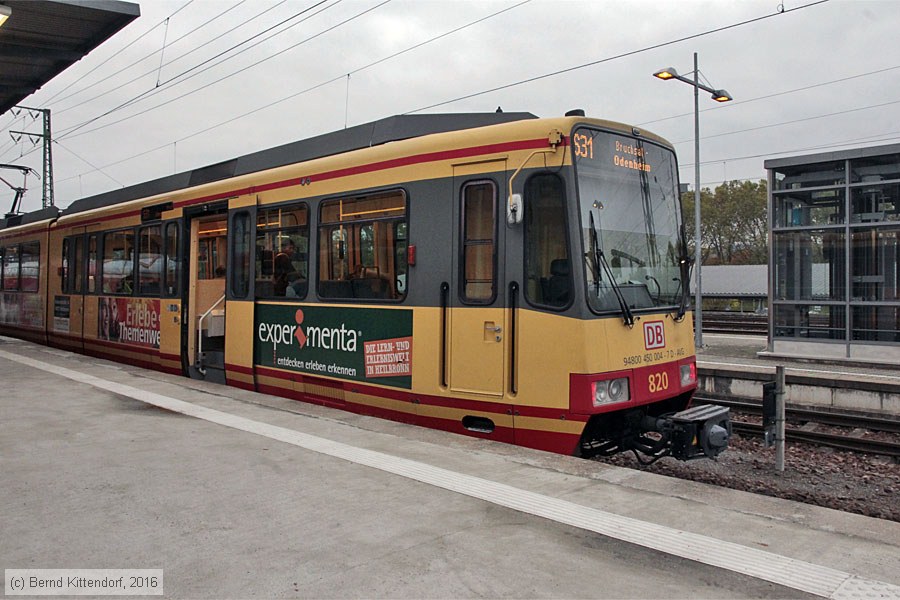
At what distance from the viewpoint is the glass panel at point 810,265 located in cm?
1426

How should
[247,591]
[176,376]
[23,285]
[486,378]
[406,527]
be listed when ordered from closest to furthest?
[247,591] < [406,527] < [486,378] < [176,376] < [23,285]

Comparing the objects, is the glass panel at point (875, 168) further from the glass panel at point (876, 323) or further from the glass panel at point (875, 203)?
the glass panel at point (876, 323)

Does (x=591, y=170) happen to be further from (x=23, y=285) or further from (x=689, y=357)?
(x=23, y=285)

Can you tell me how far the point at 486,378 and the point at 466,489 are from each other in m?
1.58

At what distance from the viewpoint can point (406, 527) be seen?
4.14 metres

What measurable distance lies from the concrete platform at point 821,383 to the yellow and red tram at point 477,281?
4.03 meters

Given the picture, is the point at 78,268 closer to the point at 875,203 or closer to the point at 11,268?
the point at 11,268

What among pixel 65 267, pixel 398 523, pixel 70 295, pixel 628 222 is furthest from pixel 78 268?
pixel 398 523

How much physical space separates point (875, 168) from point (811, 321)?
3.27 metres

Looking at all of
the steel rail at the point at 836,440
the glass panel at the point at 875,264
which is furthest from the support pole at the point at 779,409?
the glass panel at the point at 875,264

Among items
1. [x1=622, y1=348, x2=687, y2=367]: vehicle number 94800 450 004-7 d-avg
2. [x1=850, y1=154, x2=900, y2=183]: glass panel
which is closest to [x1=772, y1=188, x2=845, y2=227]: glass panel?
[x1=850, y1=154, x2=900, y2=183]: glass panel

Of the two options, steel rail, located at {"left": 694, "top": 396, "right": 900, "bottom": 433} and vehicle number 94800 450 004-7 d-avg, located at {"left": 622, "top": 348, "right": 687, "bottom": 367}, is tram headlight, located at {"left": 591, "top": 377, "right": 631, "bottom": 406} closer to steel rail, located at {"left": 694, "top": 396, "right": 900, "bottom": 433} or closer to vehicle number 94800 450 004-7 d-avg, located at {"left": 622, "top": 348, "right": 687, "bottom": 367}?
vehicle number 94800 450 004-7 d-avg, located at {"left": 622, "top": 348, "right": 687, "bottom": 367}

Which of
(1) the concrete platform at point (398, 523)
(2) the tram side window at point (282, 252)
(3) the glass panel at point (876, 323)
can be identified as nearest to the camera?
(1) the concrete platform at point (398, 523)

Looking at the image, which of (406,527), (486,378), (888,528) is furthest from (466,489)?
(888,528)
